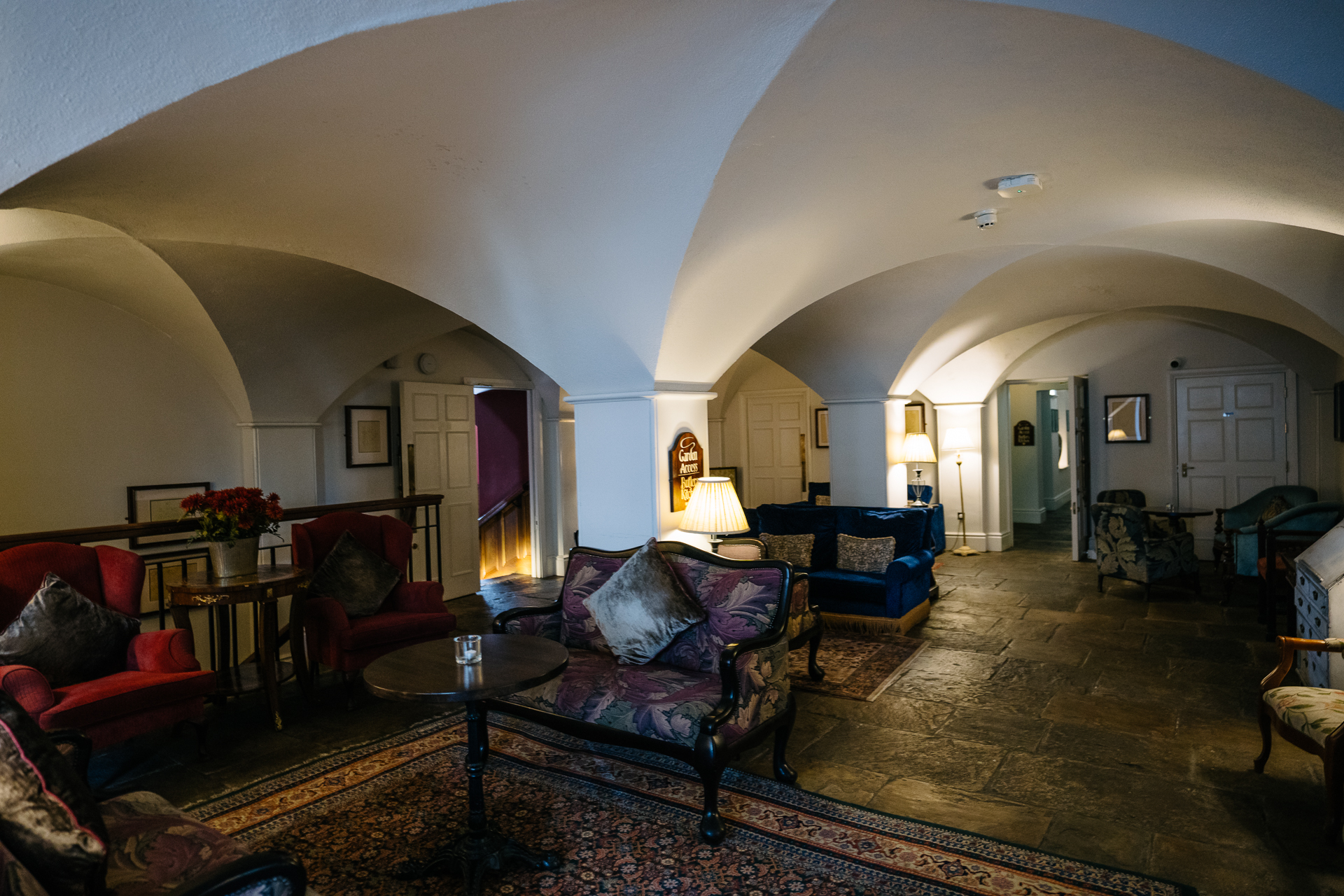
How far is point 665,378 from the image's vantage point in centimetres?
496

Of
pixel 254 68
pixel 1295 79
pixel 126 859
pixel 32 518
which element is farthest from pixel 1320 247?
pixel 32 518

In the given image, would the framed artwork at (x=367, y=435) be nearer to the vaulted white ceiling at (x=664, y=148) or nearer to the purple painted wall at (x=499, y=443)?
the vaulted white ceiling at (x=664, y=148)

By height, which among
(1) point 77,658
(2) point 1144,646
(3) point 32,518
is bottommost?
(2) point 1144,646

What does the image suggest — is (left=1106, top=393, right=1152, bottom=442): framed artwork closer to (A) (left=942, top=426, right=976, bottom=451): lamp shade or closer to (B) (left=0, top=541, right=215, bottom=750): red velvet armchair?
(A) (left=942, top=426, right=976, bottom=451): lamp shade

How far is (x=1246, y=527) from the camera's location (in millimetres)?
7676

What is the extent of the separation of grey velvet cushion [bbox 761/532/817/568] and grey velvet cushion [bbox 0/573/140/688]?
4.39m

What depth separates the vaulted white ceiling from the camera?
2.36 metres

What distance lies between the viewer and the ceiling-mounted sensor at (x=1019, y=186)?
3706mm

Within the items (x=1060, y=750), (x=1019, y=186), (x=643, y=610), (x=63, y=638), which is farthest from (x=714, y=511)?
(x=63, y=638)

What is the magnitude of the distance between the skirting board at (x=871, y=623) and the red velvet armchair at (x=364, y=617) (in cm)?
288

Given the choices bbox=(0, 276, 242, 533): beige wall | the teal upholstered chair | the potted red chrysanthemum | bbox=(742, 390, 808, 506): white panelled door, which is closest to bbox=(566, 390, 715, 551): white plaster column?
the potted red chrysanthemum

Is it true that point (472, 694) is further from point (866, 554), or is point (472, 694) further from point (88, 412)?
point (88, 412)

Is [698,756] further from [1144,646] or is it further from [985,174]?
[1144,646]

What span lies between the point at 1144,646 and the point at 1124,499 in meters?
4.16
